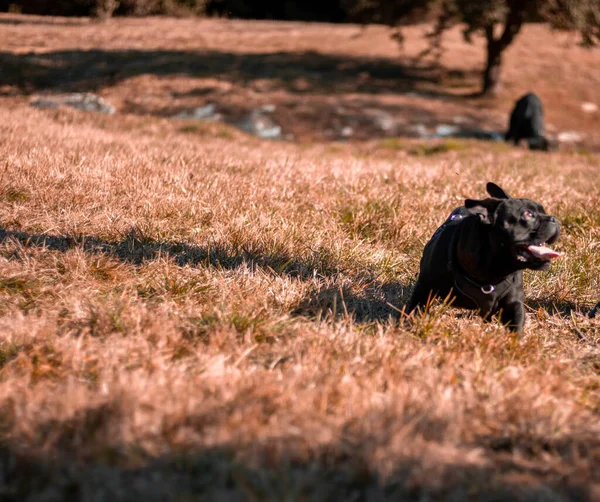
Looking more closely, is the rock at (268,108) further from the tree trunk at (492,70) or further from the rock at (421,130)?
the tree trunk at (492,70)

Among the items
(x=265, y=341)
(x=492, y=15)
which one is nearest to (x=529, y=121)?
(x=492, y=15)

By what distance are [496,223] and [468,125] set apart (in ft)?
55.8

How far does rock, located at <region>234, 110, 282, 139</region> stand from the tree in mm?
6498

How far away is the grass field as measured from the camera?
2.12 m

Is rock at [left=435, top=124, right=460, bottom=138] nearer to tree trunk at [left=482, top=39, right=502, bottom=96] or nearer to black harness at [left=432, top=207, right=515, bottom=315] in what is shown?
tree trunk at [left=482, top=39, right=502, bottom=96]

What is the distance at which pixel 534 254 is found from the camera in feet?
11.1

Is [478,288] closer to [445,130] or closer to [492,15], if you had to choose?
[445,130]

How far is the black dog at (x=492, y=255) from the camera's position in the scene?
3.41m

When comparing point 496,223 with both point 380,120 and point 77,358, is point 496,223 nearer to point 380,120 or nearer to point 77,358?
point 77,358

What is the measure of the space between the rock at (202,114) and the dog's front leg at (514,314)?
1599 cm

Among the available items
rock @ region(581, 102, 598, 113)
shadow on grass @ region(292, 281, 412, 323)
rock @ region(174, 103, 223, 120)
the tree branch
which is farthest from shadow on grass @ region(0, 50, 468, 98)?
shadow on grass @ region(292, 281, 412, 323)

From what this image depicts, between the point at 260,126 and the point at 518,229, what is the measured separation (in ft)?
49.0

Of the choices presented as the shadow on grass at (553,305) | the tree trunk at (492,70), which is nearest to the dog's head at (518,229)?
the shadow on grass at (553,305)

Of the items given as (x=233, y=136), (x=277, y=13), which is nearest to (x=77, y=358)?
(x=233, y=136)
